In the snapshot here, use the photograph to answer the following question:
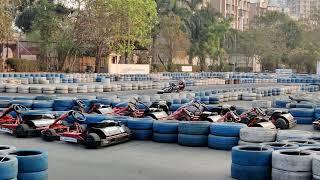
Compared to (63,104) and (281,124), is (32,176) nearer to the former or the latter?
(281,124)

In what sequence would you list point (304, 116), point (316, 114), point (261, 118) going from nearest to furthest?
Result: point (261, 118) → point (316, 114) → point (304, 116)

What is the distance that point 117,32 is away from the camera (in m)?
46.1

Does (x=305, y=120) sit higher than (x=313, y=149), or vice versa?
(x=313, y=149)

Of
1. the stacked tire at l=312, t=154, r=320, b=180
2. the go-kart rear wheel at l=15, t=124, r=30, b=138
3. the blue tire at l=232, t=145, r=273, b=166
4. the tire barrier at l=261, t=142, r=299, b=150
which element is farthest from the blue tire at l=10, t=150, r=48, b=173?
the go-kart rear wheel at l=15, t=124, r=30, b=138

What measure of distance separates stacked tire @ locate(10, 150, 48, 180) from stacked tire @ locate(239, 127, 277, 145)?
13.0ft

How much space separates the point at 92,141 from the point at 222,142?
8.05 ft

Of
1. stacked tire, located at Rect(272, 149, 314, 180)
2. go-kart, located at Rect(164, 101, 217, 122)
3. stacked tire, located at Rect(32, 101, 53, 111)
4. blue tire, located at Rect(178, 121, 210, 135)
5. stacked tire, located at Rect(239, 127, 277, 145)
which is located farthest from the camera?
stacked tire, located at Rect(32, 101, 53, 111)

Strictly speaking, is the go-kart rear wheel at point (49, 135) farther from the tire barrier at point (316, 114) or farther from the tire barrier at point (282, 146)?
the tire barrier at point (316, 114)

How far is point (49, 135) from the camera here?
10.1 meters

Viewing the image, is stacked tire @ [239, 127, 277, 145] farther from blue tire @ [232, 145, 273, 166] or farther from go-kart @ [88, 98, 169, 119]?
go-kart @ [88, 98, 169, 119]

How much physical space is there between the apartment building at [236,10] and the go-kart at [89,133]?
97352 millimetres

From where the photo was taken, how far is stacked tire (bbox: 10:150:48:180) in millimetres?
6066

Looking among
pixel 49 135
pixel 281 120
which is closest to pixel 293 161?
pixel 49 135

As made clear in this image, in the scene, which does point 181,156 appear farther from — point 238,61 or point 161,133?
point 238,61
